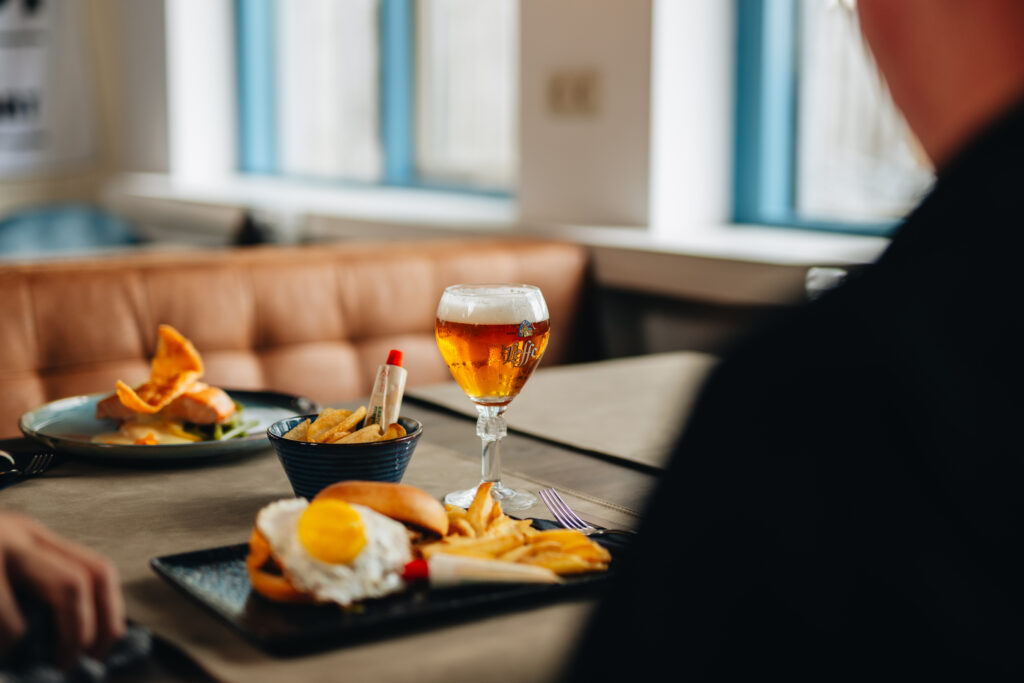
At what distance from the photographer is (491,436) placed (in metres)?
0.94

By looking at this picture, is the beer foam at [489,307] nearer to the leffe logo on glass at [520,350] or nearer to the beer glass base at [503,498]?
the leffe logo on glass at [520,350]

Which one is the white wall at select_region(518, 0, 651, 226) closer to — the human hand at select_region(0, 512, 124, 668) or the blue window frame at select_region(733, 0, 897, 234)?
the blue window frame at select_region(733, 0, 897, 234)

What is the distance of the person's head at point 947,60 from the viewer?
0.99 feet

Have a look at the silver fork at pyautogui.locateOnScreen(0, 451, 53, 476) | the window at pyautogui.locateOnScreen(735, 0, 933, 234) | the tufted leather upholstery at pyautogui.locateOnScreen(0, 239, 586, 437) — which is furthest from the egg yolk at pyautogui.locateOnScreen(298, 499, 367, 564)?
the window at pyautogui.locateOnScreen(735, 0, 933, 234)

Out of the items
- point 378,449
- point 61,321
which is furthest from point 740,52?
point 378,449

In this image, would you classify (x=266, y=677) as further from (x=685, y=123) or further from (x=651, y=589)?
(x=685, y=123)

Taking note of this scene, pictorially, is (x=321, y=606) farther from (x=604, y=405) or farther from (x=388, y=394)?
(x=604, y=405)

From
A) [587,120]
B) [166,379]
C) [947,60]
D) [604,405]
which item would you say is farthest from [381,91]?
[947,60]

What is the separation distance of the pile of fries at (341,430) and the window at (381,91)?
92.1 inches

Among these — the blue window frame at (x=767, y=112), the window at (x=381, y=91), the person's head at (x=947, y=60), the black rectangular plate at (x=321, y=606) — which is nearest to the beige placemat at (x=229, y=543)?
the black rectangular plate at (x=321, y=606)

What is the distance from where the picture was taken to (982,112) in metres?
0.32

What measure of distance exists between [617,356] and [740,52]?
2.53 ft

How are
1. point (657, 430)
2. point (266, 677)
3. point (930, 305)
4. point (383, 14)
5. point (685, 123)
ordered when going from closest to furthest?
point (930, 305) → point (266, 677) → point (657, 430) → point (685, 123) → point (383, 14)

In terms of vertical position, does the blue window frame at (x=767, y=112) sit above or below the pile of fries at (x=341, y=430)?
above
